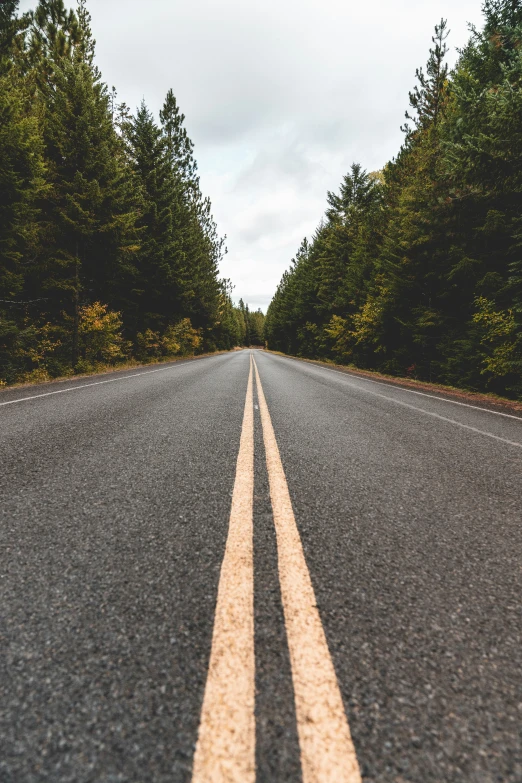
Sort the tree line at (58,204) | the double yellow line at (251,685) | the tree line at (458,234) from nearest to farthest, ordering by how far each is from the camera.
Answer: the double yellow line at (251,685), the tree line at (458,234), the tree line at (58,204)

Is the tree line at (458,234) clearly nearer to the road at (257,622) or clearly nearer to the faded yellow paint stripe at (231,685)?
the road at (257,622)

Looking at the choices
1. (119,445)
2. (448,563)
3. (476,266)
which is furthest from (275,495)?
(476,266)

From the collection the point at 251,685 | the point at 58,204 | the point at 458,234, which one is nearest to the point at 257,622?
the point at 251,685

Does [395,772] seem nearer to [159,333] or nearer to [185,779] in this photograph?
[185,779]

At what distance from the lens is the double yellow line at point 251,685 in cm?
86

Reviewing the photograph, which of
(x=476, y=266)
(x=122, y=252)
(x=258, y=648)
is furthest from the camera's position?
(x=122, y=252)

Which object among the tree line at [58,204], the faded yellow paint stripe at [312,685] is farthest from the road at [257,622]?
the tree line at [58,204]

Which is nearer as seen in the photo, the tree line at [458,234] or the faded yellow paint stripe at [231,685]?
the faded yellow paint stripe at [231,685]

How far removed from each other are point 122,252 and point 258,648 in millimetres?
16622

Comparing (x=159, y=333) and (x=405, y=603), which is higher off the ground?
(x=159, y=333)

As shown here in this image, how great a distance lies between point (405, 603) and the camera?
150 centimetres

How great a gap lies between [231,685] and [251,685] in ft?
0.20

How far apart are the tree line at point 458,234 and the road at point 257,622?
8775mm

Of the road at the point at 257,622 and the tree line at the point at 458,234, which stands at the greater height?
the tree line at the point at 458,234
